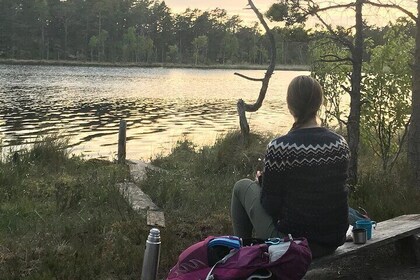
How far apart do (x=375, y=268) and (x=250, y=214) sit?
129 centimetres

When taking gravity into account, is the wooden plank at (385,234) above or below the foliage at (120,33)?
below

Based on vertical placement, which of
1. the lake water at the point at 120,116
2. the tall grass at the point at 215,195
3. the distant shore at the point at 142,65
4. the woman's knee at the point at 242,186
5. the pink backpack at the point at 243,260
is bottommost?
the lake water at the point at 120,116

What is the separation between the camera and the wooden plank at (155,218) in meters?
5.00

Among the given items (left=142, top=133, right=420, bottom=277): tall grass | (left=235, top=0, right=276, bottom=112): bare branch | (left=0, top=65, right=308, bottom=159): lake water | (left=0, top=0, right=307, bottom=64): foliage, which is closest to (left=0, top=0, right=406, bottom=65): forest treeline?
(left=0, top=0, right=307, bottom=64): foliage

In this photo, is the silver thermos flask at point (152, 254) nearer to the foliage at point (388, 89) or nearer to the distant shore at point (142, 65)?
the foliage at point (388, 89)

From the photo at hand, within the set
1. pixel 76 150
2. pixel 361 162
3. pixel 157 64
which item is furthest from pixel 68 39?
pixel 361 162

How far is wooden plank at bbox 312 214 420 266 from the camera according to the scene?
341 centimetres

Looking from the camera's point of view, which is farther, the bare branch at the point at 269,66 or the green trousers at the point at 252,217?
the bare branch at the point at 269,66

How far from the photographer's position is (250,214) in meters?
3.52

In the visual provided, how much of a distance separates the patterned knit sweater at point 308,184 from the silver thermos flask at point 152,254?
0.69 m

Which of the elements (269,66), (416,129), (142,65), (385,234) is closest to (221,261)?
(385,234)

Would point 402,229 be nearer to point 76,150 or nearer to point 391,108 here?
point 391,108

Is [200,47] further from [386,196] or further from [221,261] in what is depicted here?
[221,261]

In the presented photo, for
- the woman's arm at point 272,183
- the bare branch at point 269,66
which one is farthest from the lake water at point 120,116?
the woman's arm at point 272,183
